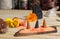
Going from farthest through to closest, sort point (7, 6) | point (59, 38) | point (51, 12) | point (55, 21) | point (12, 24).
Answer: point (7, 6)
point (51, 12)
point (55, 21)
point (12, 24)
point (59, 38)

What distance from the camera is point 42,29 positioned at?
977 mm

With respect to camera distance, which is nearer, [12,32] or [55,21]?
[12,32]

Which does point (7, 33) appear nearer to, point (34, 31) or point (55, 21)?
point (34, 31)

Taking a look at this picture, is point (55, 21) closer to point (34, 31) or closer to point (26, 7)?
point (34, 31)

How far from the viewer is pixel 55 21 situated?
1.24 metres

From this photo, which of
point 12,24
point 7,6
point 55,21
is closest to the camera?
point 12,24

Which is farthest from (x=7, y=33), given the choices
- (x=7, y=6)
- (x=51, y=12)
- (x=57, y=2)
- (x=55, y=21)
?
(x=57, y=2)

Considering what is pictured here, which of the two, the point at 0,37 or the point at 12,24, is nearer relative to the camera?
the point at 0,37

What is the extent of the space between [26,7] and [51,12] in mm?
399

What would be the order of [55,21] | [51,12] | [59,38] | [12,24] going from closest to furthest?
[59,38] → [12,24] → [55,21] → [51,12]

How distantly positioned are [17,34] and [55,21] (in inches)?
14.1

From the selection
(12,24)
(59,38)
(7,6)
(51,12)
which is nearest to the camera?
(59,38)

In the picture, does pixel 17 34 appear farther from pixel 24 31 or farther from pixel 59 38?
pixel 59 38

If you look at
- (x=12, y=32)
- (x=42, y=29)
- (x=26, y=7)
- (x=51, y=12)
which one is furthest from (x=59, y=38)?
(x=26, y=7)
